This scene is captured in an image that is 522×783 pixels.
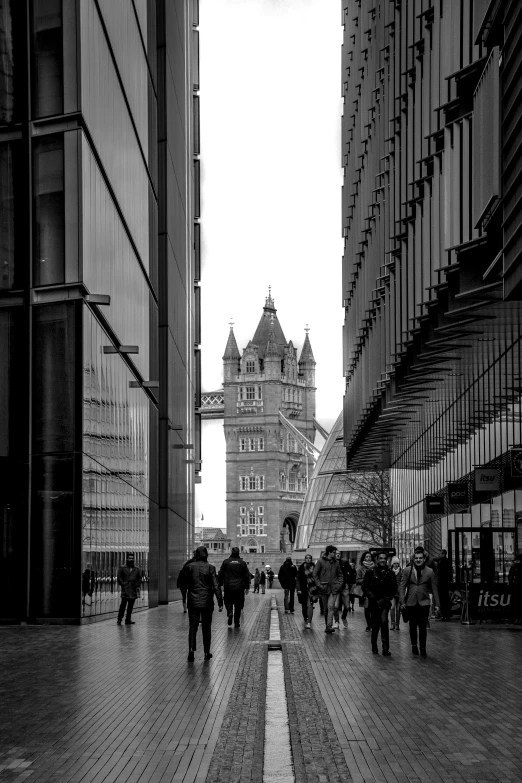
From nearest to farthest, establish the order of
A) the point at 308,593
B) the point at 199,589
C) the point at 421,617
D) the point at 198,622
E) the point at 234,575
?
the point at 199,589, the point at 198,622, the point at 421,617, the point at 234,575, the point at 308,593

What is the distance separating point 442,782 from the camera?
8.38 m

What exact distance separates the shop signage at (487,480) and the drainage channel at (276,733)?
451 inches

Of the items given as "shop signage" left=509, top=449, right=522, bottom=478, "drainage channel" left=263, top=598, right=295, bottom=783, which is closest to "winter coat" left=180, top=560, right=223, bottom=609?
"drainage channel" left=263, top=598, right=295, bottom=783

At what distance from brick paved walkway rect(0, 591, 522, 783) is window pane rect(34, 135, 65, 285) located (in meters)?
8.44

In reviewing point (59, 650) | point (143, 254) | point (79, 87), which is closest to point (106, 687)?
point (59, 650)

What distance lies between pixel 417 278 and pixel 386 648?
24.1ft

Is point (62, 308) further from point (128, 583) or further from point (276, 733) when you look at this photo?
point (276, 733)

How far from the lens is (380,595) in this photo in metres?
19.0

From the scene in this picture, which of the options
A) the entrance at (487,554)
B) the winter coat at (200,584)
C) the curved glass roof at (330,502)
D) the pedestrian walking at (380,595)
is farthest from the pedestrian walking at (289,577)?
the curved glass roof at (330,502)

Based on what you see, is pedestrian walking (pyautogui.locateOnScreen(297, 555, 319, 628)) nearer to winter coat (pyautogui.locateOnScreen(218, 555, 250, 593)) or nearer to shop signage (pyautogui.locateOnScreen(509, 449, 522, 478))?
winter coat (pyautogui.locateOnScreen(218, 555, 250, 593))

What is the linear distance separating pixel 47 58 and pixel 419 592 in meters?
13.8

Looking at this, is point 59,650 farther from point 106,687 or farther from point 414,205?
point 414,205

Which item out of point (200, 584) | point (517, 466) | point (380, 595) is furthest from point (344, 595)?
point (200, 584)

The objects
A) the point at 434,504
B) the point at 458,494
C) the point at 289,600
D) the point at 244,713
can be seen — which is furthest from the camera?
the point at 289,600
